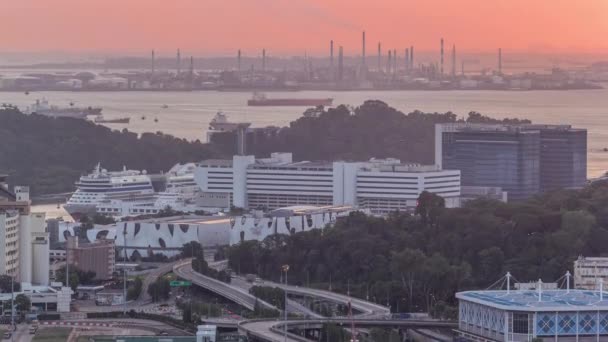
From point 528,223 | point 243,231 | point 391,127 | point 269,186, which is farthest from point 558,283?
point 391,127

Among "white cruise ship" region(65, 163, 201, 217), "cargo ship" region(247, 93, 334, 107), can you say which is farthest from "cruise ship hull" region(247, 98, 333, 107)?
"white cruise ship" region(65, 163, 201, 217)

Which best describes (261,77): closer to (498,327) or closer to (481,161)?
(481,161)

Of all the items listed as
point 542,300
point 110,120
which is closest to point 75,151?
point 110,120

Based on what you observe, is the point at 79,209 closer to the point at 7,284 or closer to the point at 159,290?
the point at 159,290

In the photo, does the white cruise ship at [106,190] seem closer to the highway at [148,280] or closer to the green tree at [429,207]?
the highway at [148,280]

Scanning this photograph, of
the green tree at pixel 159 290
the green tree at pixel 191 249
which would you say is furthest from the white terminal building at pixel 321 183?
the green tree at pixel 159 290

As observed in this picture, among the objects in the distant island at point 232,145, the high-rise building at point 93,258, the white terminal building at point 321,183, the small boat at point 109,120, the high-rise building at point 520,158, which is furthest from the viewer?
the small boat at point 109,120
